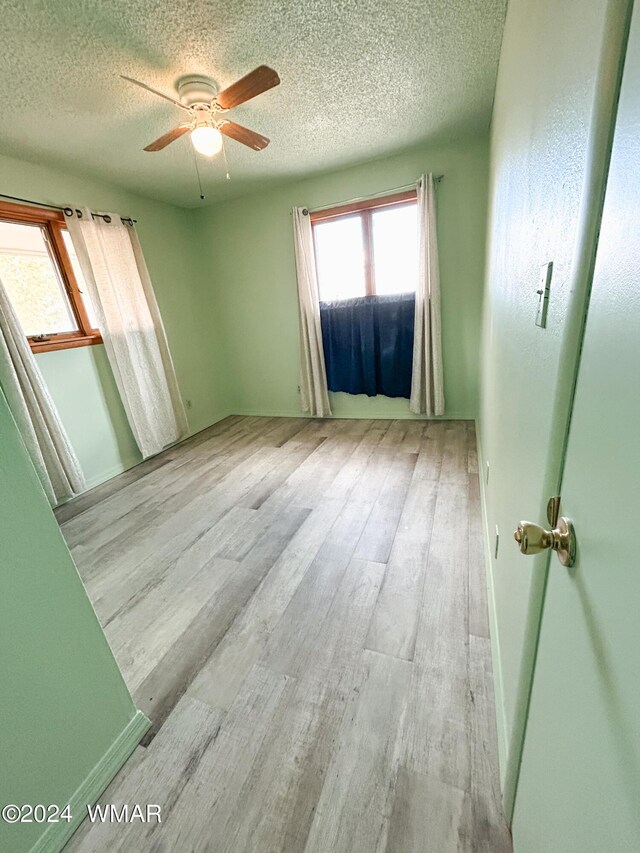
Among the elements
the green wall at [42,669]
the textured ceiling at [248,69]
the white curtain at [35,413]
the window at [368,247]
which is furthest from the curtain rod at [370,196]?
the green wall at [42,669]

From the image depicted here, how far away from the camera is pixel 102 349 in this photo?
117 inches

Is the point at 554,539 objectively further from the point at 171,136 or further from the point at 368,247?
the point at 368,247

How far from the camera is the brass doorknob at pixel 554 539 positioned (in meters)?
0.43

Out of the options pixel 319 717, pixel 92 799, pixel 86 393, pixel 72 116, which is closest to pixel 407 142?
pixel 72 116

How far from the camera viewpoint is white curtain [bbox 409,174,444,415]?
9.55 ft

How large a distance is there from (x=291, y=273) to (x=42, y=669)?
364cm

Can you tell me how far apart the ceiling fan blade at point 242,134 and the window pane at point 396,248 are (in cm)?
146

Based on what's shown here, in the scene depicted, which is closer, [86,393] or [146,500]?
[146,500]

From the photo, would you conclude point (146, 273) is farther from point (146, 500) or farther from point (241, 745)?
point (241, 745)

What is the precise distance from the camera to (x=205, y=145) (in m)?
1.91

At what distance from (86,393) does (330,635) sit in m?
2.77

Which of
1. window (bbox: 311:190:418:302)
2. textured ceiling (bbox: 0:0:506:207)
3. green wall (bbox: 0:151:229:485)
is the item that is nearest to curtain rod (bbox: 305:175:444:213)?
window (bbox: 311:190:418:302)

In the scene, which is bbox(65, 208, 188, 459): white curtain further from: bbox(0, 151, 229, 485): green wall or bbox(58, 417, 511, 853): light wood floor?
bbox(58, 417, 511, 853): light wood floor

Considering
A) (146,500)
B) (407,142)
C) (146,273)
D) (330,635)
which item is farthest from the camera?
(146,273)
